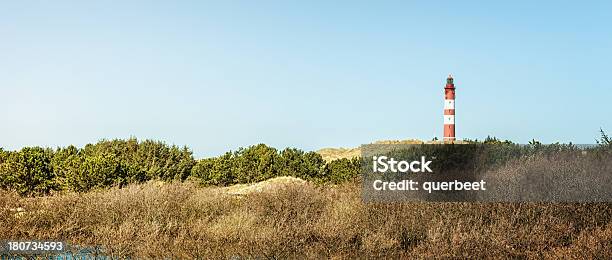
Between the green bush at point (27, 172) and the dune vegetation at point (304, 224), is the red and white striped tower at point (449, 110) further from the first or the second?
the green bush at point (27, 172)

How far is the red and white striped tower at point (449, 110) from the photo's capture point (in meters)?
21.0

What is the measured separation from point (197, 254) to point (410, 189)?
4.69 metres

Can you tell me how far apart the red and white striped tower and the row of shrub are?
539 centimetres

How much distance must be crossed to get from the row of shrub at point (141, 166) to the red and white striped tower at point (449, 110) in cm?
539

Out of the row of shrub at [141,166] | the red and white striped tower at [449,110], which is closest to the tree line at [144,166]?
the row of shrub at [141,166]

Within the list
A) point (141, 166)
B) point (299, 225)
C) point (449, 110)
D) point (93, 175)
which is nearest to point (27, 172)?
point (93, 175)

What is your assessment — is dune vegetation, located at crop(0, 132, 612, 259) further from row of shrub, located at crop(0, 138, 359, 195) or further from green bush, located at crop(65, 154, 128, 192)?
row of shrub, located at crop(0, 138, 359, 195)

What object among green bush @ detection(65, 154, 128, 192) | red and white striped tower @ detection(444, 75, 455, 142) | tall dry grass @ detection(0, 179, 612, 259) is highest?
red and white striped tower @ detection(444, 75, 455, 142)

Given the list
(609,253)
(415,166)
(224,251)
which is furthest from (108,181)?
(609,253)

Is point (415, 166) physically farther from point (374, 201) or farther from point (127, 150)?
point (127, 150)

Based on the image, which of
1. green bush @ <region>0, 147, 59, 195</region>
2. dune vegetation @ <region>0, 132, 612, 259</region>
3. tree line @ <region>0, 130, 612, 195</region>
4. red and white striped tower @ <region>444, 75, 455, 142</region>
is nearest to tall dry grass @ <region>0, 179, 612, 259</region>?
dune vegetation @ <region>0, 132, 612, 259</region>

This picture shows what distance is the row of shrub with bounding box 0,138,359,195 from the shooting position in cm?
1432

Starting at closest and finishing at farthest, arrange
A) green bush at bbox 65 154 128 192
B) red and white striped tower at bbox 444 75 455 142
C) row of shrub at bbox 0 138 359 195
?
green bush at bbox 65 154 128 192 → row of shrub at bbox 0 138 359 195 → red and white striped tower at bbox 444 75 455 142

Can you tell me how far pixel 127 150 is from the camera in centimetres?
1798
